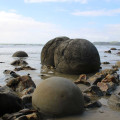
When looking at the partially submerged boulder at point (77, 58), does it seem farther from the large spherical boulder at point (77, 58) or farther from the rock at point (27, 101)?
the rock at point (27, 101)

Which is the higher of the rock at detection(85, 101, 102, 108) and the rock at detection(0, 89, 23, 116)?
the rock at detection(0, 89, 23, 116)

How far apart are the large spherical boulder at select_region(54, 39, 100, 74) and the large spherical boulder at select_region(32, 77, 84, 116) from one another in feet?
16.9

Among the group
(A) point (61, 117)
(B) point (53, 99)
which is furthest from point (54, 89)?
(A) point (61, 117)

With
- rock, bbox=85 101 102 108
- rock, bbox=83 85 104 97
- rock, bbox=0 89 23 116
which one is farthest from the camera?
rock, bbox=83 85 104 97

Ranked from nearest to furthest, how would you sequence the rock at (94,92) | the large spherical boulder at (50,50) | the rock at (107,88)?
1. the rock at (94,92)
2. the rock at (107,88)
3. the large spherical boulder at (50,50)

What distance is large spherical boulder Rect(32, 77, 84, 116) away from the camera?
4.02m

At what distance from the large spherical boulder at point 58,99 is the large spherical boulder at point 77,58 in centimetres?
514

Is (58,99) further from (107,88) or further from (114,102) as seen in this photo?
(107,88)

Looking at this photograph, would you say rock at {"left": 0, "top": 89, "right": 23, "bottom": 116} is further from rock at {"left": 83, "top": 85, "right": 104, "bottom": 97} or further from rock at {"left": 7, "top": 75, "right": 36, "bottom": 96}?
rock at {"left": 83, "top": 85, "right": 104, "bottom": 97}

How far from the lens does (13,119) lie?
3.79 metres

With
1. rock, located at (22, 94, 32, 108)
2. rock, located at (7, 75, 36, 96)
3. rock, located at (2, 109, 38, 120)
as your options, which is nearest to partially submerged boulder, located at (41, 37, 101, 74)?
rock, located at (7, 75, 36, 96)

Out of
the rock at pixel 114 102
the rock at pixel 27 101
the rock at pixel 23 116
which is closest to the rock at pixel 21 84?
the rock at pixel 27 101

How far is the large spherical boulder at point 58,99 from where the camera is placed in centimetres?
402

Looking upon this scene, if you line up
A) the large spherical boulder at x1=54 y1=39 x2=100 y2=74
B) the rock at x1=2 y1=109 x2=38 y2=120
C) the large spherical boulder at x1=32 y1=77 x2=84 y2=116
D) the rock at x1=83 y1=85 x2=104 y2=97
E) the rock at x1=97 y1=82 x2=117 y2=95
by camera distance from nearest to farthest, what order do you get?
the rock at x1=2 y1=109 x2=38 y2=120
the large spherical boulder at x1=32 y1=77 x2=84 y2=116
the rock at x1=83 y1=85 x2=104 y2=97
the rock at x1=97 y1=82 x2=117 y2=95
the large spherical boulder at x1=54 y1=39 x2=100 y2=74
